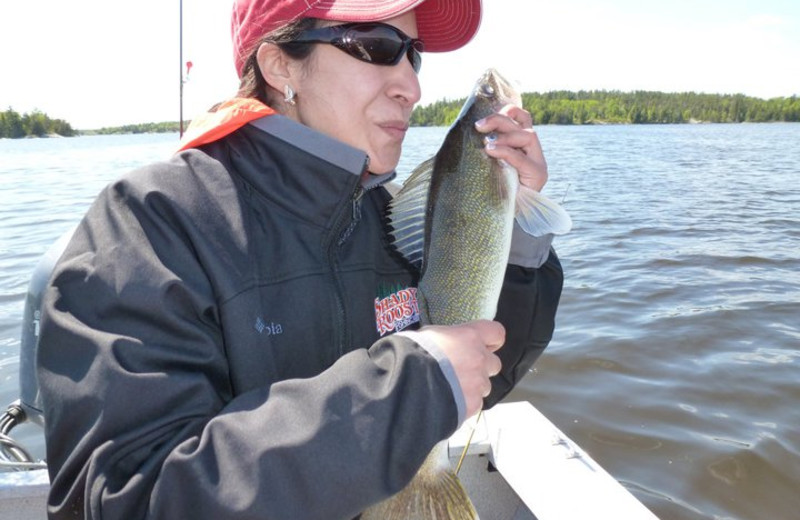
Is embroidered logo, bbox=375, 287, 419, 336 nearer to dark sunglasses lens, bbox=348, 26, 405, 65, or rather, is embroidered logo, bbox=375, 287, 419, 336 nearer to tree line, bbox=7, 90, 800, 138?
dark sunglasses lens, bbox=348, 26, 405, 65

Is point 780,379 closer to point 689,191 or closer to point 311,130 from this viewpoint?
point 311,130

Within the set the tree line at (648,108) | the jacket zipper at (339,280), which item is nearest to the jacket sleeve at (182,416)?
the jacket zipper at (339,280)

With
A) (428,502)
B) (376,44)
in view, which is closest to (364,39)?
(376,44)

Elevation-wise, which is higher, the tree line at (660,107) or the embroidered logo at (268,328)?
the tree line at (660,107)

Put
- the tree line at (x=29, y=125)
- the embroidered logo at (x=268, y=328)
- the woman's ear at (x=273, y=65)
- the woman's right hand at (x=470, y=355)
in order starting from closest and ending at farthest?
1. the woman's right hand at (x=470, y=355)
2. the embroidered logo at (x=268, y=328)
3. the woman's ear at (x=273, y=65)
4. the tree line at (x=29, y=125)

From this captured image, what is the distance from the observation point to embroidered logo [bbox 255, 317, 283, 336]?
5.89ft

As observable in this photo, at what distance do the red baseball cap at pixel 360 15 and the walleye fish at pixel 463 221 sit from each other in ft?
1.23

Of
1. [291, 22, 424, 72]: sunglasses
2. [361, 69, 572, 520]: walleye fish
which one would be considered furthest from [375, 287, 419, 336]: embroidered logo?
[291, 22, 424, 72]: sunglasses

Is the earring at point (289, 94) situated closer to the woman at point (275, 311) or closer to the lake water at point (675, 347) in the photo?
the woman at point (275, 311)

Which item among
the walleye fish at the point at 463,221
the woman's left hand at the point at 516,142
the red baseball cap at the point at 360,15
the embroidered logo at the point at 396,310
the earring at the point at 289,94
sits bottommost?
the embroidered logo at the point at 396,310

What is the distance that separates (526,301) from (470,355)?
828 millimetres

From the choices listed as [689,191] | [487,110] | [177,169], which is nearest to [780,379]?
[487,110]

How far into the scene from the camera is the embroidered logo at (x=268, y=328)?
179cm

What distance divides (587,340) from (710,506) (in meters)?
2.85
